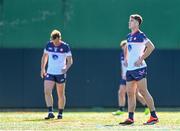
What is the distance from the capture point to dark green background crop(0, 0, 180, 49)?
65.8 feet

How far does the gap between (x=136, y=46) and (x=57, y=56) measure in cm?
278

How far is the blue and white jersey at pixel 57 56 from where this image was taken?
15414 mm

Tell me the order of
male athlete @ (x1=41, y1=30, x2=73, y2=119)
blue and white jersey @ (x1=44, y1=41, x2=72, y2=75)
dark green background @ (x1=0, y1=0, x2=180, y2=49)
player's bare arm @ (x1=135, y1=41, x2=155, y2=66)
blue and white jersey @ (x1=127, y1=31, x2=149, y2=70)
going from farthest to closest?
dark green background @ (x1=0, y1=0, x2=180, y2=49)
blue and white jersey @ (x1=44, y1=41, x2=72, y2=75)
male athlete @ (x1=41, y1=30, x2=73, y2=119)
blue and white jersey @ (x1=127, y1=31, x2=149, y2=70)
player's bare arm @ (x1=135, y1=41, x2=155, y2=66)

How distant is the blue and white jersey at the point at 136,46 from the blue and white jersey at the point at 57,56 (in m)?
2.54

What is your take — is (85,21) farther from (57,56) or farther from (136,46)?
(136,46)

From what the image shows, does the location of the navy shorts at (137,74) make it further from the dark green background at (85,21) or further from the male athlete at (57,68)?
the dark green background at (85,21)

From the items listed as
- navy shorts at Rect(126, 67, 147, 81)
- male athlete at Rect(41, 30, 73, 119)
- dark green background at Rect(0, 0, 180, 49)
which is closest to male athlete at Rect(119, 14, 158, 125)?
navy shorts at Rect(126, 67, 147, 81)

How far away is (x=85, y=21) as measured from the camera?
20328 millimetres

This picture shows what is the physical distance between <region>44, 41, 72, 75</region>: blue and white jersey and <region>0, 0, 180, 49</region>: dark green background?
15.3 ft

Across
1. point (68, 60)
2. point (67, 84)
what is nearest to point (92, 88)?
point (67, 84)

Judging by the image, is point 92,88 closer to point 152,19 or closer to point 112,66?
point 112,66

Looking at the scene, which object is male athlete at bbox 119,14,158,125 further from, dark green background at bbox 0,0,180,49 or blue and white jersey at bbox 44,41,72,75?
dark green background at bbox 0,0,180,49

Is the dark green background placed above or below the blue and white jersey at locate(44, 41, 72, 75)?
above

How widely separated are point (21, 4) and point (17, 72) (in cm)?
191
